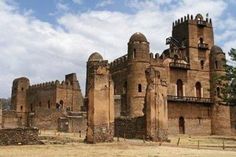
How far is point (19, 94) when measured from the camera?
6531cm

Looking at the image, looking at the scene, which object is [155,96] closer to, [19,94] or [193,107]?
[193,107]

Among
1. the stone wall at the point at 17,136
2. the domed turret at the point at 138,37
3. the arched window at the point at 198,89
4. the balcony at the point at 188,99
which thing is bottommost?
the stone wall at the point at 17,136

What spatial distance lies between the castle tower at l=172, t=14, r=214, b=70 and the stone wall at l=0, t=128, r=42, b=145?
31.0 m

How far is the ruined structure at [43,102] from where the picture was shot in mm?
46938

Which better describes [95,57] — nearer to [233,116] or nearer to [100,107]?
[100,107]

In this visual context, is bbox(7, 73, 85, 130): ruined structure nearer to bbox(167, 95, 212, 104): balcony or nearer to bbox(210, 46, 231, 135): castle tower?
bbox(167, 95, 212, 104): balcony

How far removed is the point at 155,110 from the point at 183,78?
21447mm

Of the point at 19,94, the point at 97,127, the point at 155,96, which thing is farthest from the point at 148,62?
the point at 19,94

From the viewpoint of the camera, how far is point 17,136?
960 inches

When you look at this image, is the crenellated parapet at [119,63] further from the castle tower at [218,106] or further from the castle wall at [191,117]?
the castle tower at [218,106]

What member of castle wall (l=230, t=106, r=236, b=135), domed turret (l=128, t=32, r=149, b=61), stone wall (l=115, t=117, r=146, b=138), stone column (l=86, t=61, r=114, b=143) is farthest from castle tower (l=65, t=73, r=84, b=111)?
stone column (l=86, t=61, r=114, b=143)

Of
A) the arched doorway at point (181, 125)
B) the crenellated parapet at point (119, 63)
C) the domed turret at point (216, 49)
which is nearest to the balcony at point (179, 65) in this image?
the domed turret at point (216, 49)

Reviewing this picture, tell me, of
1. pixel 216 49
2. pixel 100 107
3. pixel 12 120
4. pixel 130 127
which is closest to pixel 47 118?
pixel 12 120

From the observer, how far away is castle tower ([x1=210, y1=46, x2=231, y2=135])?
49000 mm
